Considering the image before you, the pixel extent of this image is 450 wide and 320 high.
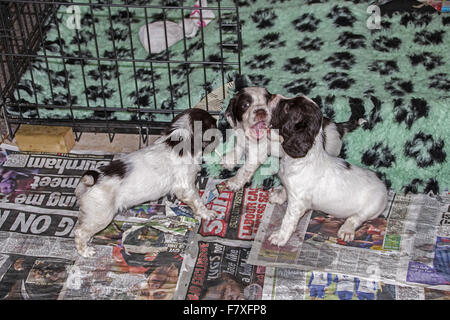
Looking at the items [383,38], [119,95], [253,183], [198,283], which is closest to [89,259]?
[198,283]

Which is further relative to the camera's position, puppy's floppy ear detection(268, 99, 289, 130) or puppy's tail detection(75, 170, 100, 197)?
puppy's tail detection(75, 170, 100, 197)

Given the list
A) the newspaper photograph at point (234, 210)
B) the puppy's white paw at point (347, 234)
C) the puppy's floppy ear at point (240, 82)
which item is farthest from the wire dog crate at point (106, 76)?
the puppy's white paw at point (347, 234)

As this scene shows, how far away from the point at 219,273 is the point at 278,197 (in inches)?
25.1

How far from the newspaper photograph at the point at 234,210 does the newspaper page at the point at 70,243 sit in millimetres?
134

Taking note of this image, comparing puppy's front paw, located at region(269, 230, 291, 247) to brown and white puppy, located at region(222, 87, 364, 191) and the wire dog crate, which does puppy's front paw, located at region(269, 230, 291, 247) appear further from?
the wire dog crate

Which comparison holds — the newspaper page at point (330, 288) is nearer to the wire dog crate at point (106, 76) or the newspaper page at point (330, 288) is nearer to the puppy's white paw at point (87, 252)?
the puppy's white paw at point (87, 252)

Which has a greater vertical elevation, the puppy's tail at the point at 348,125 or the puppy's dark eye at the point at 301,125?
the puppy's dark eye at the point at 301,125

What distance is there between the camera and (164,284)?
269 cm

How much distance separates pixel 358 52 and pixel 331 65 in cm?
28

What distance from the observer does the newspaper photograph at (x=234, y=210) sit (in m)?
2.98

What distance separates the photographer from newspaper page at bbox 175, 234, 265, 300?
2641 millimetres

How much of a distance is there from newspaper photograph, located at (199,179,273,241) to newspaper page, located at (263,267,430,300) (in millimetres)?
347

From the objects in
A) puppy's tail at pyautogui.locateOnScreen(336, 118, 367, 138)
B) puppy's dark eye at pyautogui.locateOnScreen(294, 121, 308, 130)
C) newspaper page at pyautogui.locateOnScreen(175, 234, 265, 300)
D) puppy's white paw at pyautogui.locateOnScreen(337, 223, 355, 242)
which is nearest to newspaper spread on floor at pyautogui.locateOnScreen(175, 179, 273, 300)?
newspaper page at pyautogui.locateOnScreen(175, 234, 265, 300)
